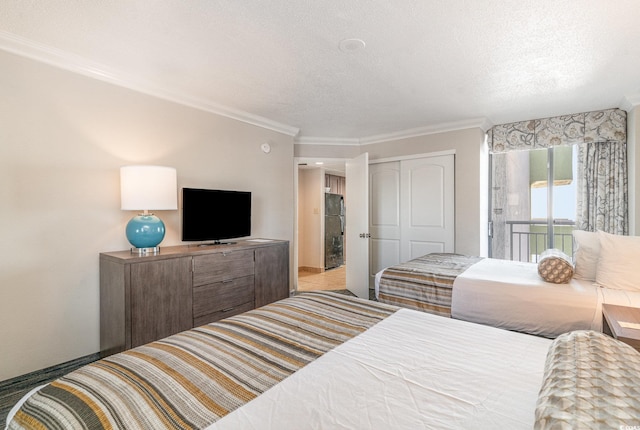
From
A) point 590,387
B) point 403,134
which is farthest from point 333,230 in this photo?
point 590,387

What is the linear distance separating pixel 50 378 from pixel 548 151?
5.74m

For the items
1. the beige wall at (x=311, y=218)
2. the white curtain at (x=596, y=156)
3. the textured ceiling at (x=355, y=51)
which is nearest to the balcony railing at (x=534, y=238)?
the white curtain at (x=596, y=156)

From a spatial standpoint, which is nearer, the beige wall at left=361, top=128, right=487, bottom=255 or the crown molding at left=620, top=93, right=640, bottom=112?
the crown molding at left=620, top=93, right=640, bottom=112

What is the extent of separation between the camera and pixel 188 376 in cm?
97

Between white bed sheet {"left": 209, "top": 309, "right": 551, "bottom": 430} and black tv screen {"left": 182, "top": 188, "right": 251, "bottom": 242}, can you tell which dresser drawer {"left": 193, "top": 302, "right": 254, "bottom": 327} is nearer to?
black tv screen {"left": 182, "top": 188, "right": 251, "bottom": 242}

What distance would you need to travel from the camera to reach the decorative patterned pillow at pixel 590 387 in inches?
22.7

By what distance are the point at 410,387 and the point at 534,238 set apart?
445 centimetres

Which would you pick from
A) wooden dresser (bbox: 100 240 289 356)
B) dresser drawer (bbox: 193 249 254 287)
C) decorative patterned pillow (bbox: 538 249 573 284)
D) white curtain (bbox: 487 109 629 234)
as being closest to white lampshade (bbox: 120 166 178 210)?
wooden dresser (bbox: 100 240 289 356)

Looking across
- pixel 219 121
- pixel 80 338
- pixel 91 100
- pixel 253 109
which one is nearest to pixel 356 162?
pixel 253 109

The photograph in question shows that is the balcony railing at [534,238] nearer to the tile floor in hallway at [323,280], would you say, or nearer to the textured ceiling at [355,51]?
the textured ceiling at [355,51]

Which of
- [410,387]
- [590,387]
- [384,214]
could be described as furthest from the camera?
Answer: [384,214]

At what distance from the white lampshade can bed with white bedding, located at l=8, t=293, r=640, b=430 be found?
1538 mm

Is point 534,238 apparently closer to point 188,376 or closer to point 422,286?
point 422,286

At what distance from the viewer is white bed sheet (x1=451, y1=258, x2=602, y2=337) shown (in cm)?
196
